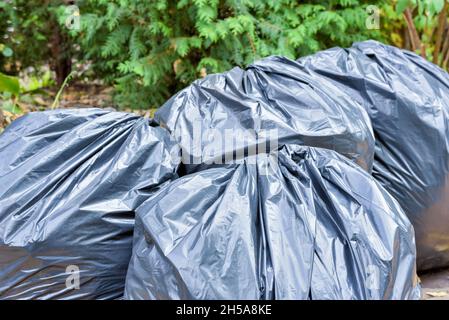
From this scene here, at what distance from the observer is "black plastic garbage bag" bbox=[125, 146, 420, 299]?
5.95 feet

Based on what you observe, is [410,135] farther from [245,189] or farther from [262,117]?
[245,189]

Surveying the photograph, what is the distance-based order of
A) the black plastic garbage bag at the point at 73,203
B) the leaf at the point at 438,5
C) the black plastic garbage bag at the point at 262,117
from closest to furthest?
the black plastic garbage bag at the point at 73,203, the black plastic garbage bag at the point at 262,117, the leaf at the point at 438,5

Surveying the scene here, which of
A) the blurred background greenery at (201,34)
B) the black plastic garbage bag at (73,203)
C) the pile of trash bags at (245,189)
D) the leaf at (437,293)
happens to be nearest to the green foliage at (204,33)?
the blurred background greenery at (201,34)

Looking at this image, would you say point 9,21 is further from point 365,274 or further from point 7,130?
point 365,274

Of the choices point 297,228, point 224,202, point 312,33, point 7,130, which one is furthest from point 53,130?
point 312,33

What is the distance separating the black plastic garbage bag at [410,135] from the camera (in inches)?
98.0

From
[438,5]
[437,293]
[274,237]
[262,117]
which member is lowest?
[437,293]

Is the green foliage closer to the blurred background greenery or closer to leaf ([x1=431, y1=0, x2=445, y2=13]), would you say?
the blurred background greenery

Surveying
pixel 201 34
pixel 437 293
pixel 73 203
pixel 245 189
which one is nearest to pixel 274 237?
pixel 245 189

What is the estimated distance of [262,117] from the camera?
2.25 meters

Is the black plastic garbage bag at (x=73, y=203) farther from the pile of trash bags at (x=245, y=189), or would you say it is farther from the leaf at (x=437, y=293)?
the leaf at (x=437, y=293)

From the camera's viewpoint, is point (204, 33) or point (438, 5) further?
point (204, 33)

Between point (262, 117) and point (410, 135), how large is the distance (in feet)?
2.18
